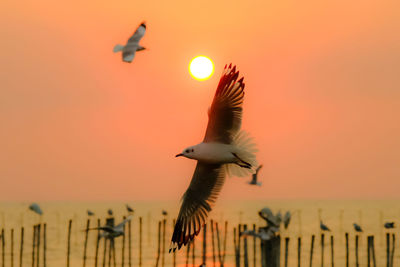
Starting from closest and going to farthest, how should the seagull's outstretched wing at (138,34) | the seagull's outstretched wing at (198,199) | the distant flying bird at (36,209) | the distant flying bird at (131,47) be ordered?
1. the seagull's outstretched wing at (198,199)
2. the distant flying bird at (131,47)
3. the seagull's outstretched wing at (138,34)
4. the distant flying bird at (36,209)

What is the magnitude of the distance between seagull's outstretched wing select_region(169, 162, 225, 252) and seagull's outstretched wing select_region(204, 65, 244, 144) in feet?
3.29

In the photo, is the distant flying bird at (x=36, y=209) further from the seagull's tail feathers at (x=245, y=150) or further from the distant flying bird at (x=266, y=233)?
the seagull's tail feathers at (x=245, y=150)

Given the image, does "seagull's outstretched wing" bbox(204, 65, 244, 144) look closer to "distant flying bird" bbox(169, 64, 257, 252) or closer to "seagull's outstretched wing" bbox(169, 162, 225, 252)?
"distant flying bird" bbox(169, 64, 257, 252)

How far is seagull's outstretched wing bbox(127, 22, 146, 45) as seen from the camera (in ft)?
58.6

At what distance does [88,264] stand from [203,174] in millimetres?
38461

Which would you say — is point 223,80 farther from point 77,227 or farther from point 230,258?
point 77,227

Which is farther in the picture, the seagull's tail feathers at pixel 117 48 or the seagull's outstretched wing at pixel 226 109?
the seagull's tail feathers at pixel 117 48

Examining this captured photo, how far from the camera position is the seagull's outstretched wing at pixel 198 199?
47.9 feet

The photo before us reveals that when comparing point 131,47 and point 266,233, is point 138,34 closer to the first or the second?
point 131,47

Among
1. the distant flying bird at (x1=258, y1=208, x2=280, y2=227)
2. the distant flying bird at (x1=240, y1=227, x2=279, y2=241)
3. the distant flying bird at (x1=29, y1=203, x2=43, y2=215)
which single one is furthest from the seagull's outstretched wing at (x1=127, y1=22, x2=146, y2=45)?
the distant flying bird at (x1=29, y1=203, x2=43, y2=215)

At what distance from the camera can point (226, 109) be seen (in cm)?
1357

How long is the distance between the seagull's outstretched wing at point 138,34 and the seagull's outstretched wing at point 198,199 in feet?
13.9

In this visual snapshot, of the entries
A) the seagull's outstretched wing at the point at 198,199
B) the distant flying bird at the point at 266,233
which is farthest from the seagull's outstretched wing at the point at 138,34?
the distant flying bird at the point at 266,233

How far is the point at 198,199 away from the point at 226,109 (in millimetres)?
1976
